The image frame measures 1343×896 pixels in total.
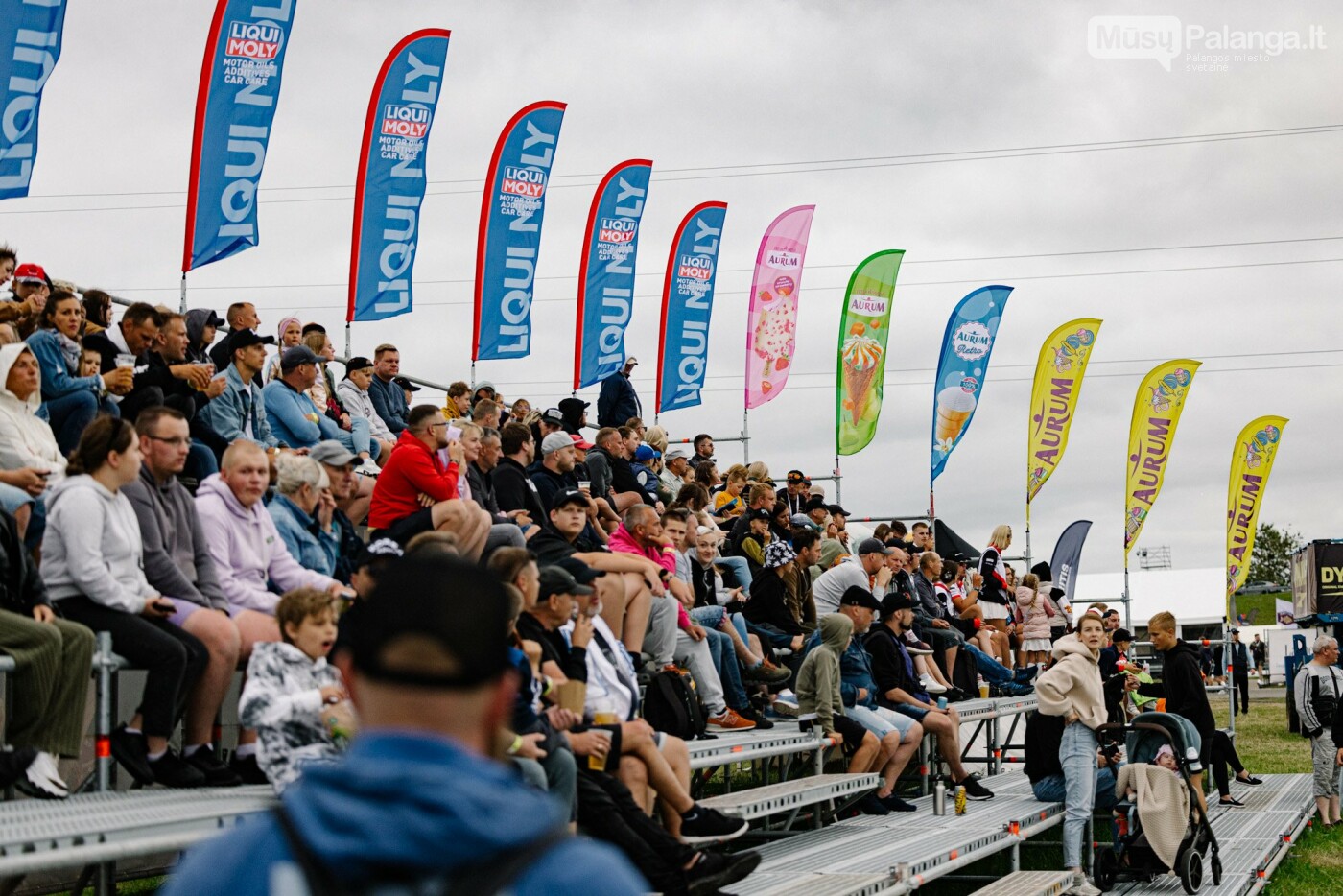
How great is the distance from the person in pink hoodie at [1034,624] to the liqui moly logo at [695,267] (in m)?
6.17

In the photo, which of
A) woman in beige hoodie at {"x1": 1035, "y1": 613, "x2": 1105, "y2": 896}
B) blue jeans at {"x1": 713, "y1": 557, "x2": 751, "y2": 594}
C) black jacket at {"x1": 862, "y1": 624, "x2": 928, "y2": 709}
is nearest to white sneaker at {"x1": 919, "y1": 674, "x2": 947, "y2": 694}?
black jacket at {"x1": 862, "y1": 624, "x2": 928, "y2": 709}

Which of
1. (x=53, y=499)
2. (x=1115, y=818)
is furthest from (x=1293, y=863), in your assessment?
(x=53, y=499)

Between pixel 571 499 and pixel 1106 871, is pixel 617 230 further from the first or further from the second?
pixel 1106 871

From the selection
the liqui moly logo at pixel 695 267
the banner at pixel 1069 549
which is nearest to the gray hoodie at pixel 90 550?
the liqui moly logo at pixel 695 267

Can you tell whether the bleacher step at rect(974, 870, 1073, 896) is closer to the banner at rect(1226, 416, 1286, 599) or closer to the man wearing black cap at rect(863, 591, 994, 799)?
the man wearing black cap at rect(863, 591, 994, 799)

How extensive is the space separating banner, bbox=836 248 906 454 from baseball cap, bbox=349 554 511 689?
19.5 meters

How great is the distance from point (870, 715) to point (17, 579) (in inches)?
284

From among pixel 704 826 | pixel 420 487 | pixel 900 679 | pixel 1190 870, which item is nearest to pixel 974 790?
pixel 900 679

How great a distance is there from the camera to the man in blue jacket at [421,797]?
1.47 meters

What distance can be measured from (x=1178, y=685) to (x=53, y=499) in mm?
10266

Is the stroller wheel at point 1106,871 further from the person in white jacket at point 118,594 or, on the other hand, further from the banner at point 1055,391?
the banner at point 1055,391

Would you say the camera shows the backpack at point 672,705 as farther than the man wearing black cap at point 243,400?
Yes

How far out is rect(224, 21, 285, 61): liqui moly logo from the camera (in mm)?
11906

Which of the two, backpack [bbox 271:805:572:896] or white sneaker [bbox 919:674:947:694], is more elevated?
backpack [bbox 271:805:572:896]
